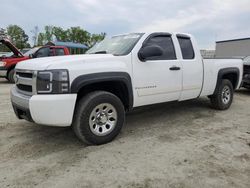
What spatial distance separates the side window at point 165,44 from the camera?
4.58 metres

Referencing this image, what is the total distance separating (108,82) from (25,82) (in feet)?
4.10

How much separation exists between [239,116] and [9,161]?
16.0 feet

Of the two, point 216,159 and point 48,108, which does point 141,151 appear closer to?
point 216,159

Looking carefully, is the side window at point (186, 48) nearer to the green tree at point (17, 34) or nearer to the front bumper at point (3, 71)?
the front bumper at point (3, 71)

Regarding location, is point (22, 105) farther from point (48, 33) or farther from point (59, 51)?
point (48, 33)

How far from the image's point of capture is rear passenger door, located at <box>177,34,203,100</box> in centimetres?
494

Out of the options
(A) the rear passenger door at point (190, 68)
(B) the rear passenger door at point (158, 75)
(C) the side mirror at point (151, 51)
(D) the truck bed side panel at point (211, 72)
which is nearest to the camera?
(C) the side mirror at point (151, 51)

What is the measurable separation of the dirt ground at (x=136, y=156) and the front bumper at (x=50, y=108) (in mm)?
515

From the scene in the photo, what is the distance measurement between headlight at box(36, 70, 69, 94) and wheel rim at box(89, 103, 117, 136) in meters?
0.61

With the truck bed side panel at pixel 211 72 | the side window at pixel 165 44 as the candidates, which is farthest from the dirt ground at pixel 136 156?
the side window at pixel 165 44

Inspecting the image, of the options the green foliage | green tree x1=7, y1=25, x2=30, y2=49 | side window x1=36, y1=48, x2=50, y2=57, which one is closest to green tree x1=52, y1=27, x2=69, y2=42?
the green foliage

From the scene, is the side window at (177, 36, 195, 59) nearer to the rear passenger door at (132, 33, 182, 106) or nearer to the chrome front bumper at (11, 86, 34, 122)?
the rear passenger door at (132, 33, 182, 106)

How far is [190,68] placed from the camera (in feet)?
16.4

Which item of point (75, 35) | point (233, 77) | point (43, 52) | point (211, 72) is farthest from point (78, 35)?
point (211, 72)
